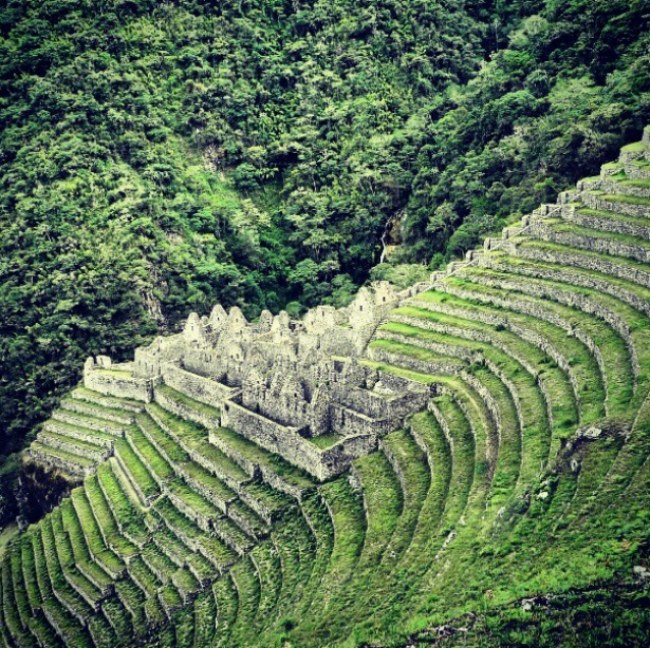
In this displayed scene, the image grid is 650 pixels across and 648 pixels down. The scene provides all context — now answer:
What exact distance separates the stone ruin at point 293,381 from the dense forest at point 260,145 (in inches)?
463

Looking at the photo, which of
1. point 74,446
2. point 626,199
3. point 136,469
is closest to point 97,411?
point 74,446

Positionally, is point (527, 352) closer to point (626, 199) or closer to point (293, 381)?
point (293, 381)

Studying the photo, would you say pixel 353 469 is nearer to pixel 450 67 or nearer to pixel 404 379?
pixel 404 379

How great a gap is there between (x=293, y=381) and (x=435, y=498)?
9213 millimetres

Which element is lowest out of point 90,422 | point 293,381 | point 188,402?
point 90,422

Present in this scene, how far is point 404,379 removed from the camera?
100ft

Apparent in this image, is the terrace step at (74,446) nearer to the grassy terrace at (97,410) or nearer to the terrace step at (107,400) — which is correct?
the grassy terrace at (97,410)

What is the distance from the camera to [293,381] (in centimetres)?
3198

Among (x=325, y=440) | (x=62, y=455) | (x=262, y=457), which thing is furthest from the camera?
(x=62, y=455)

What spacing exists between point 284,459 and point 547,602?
50.3 feet

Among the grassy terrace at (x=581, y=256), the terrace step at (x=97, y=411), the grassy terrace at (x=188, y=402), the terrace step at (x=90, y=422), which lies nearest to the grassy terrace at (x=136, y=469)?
the terrace step at (x=90, y=422)

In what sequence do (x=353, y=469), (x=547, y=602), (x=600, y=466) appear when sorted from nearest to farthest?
(x=547, y=602) < (x=600, y=466) < (x=353, y=469)

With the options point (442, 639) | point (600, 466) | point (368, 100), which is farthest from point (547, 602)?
point (368, 100)

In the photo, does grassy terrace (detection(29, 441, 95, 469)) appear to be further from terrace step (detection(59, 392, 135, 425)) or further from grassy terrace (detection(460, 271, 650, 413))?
grassy terrace (detection(460, 271, 650, 413))
